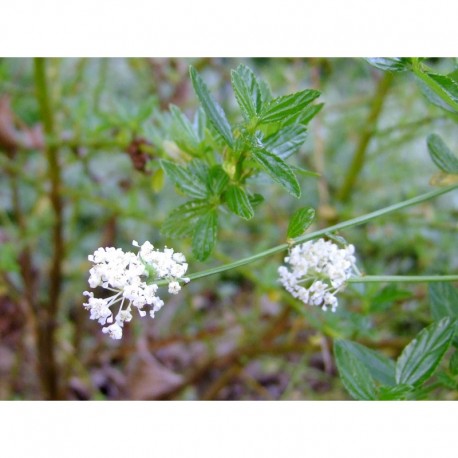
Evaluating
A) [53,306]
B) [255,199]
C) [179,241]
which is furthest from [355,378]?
[53,306]

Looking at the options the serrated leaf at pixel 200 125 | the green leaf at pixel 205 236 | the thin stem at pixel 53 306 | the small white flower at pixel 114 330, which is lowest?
the thin stem at pixel 53 306

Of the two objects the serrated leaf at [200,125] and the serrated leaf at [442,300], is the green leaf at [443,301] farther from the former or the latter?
the serrated leaf at [200,125]

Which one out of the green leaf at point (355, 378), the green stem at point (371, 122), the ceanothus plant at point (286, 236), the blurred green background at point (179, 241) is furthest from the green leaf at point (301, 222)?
the green stem at point (371, 122)

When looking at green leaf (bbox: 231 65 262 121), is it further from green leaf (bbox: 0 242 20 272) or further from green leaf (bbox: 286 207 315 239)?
green leaf (bbox: 0 242 20 272)

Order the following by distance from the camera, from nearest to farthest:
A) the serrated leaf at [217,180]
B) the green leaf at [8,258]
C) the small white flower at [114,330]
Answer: the small white flower at [114,330]
the serrated leaf at [217,180]
the green leaf at [8,258]

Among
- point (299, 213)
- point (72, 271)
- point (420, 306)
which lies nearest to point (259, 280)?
point (420, 306)

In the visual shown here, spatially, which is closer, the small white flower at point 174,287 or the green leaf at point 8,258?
the small white flower at point 174,287

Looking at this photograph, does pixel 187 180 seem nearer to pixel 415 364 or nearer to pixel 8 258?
pixel 415 364
